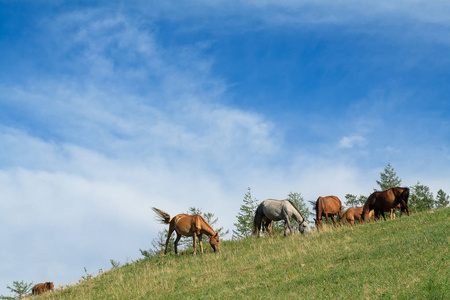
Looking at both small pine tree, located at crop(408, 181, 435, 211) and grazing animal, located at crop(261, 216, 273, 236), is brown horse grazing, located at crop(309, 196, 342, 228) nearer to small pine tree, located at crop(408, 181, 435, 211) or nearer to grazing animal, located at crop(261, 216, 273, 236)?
grazing animal, located at crop(261, 216, 273, 236)

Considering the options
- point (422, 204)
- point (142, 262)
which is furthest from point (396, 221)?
point (422, 204)

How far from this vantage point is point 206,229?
63.0 feet

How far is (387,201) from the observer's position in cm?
2253

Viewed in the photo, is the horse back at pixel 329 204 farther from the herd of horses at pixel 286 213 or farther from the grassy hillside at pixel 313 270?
the grassy hillside at pixel 313 270

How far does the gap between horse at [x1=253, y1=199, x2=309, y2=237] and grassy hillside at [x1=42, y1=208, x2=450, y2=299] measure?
241 cm

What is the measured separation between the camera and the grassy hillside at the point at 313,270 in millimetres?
9000

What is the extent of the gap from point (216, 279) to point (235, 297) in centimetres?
255

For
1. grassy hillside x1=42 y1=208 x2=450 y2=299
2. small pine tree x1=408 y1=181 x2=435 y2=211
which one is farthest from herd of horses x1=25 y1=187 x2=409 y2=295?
small pine tree x1=408 y1=181 x2=435 y2=211

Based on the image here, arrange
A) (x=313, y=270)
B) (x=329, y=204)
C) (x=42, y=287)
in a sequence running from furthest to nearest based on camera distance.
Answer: (x=42, y=287) < (x=329, y=204) < (x=313, y=270)

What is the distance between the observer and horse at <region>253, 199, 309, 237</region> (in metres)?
21.5

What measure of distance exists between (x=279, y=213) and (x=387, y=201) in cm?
665

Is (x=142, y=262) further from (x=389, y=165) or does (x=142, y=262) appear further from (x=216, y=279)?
(x=389, y=165)

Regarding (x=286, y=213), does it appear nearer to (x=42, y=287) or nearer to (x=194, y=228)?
(x=194, y=228)

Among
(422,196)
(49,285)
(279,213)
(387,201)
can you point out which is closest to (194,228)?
(279,213)
